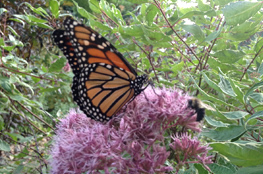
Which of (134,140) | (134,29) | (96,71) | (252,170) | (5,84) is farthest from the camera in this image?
(5,84)

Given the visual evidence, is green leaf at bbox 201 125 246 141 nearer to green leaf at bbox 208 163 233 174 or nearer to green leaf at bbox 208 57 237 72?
green leaf at bbox 208 163 233 174

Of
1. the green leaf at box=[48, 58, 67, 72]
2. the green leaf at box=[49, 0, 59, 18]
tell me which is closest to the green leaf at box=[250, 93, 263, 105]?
the green leaf at box=[48, 58, 67, 72]

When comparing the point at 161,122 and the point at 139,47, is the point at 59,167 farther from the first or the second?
the point at 139,47

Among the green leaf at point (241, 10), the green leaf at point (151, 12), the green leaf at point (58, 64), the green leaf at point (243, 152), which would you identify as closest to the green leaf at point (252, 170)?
the green leaf at point (243, 152)

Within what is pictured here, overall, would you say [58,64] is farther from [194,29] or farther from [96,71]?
[194,29]

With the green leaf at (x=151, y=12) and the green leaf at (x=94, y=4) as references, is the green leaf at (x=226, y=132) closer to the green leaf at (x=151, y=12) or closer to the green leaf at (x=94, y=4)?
the green leaf at (x=151, y=12)

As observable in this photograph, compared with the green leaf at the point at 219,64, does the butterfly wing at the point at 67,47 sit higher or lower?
lower

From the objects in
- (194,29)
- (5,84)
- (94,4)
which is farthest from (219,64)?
(5,84)
